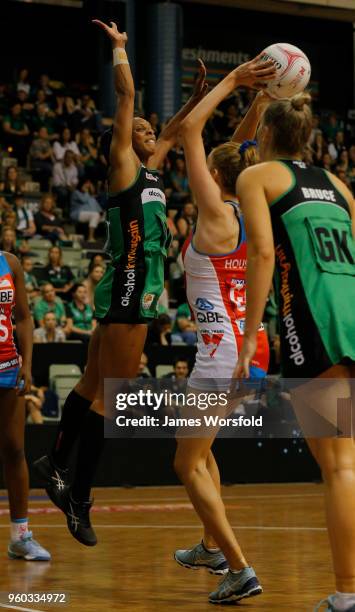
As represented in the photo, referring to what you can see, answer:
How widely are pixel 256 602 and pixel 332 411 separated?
1.49 meters

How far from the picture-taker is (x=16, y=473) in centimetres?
759

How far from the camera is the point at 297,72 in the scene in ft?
20.3

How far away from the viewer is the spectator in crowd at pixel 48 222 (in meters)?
18.3

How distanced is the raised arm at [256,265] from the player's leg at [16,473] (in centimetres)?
292

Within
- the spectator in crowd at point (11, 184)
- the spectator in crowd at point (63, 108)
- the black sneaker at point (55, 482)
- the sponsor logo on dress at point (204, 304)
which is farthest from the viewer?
the spectator in crowd at point (63, 108)

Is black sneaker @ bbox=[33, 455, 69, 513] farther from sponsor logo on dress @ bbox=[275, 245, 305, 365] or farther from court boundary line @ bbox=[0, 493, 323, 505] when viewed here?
court boundary line @ bbox=[0, 493, 323, 505]

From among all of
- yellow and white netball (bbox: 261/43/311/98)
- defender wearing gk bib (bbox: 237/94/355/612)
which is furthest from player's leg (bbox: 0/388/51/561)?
defender wearing gk bib (bbox: 237/94/355/612)

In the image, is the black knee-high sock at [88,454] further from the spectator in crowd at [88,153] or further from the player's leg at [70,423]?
the spectator in crowd at [88,153]

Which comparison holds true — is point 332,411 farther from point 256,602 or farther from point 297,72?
point 297,72

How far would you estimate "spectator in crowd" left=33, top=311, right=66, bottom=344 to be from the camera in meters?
14.6

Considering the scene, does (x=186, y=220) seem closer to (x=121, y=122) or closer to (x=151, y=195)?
(x=151, y=195)

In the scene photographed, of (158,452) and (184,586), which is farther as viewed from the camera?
(158,452)

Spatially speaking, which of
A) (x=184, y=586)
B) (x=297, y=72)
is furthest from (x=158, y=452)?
(x=297, y=72)

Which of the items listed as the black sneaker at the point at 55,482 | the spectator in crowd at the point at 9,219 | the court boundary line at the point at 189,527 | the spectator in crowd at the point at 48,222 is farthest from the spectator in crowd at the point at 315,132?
the black sneaker at the point at 55,482
